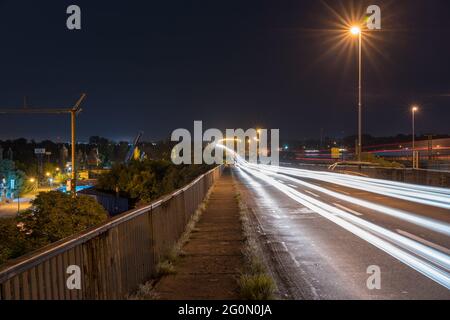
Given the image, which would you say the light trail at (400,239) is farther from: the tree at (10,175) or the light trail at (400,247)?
the tree at (10,175)

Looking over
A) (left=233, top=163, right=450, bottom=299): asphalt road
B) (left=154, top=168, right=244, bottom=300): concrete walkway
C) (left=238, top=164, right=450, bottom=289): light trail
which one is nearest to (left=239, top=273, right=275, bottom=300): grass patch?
(left=154, top=168, right=244, bottom=300): concrete walkway

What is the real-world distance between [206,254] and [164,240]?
1029 mm

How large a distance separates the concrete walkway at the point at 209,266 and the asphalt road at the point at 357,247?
2.52 feet

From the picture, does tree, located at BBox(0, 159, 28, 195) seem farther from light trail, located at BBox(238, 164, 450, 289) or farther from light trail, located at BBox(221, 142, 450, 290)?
light trail, located at BBox(238, 164, 450, 289)

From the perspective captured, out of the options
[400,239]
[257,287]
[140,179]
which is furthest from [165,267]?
[140,179]

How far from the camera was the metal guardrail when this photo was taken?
13.8ft

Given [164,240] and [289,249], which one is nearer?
[164,240]

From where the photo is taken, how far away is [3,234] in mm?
16469

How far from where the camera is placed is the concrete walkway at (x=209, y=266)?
23.9 ft

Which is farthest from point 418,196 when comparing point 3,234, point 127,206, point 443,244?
point 127,206

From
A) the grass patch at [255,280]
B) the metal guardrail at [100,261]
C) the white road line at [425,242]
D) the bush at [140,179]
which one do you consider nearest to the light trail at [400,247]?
the white road line at [425,242]

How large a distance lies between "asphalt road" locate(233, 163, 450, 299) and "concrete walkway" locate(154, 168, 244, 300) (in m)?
0.77
